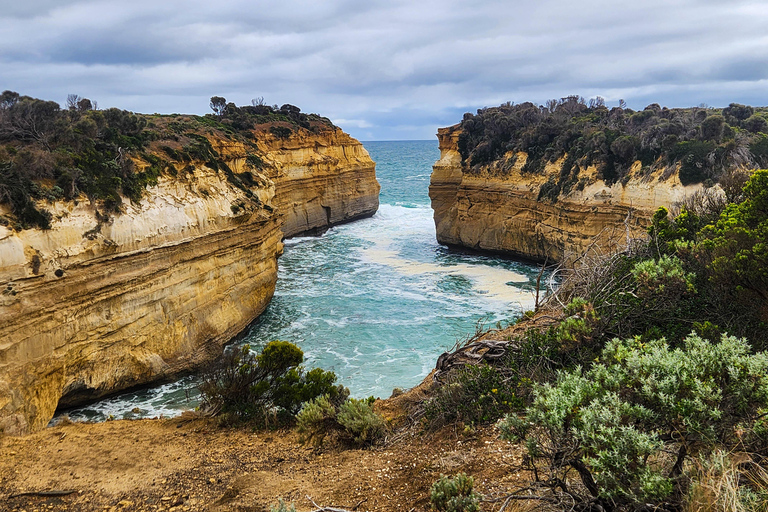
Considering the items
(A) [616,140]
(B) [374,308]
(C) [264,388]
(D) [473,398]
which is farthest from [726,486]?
(A) [616,140]

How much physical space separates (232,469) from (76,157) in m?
9.95

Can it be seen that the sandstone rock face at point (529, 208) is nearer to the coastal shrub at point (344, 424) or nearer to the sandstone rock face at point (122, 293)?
the sandstone rock face at point (122, 293)

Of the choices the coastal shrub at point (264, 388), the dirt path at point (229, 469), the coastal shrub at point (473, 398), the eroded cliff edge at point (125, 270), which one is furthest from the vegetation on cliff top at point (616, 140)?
the eroded cliff edge at point (125, 270)

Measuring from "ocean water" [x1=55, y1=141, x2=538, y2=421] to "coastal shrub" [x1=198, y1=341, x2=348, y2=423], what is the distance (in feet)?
10.4

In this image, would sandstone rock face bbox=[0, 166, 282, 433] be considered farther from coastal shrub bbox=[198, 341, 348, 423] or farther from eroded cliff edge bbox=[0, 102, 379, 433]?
coastal shrub bbox=[198, 341, 348, 423]

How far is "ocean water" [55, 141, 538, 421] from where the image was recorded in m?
13.6

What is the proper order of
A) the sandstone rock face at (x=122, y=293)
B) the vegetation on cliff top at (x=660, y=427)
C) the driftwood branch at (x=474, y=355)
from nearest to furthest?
the vegetation on cliff top at (x=660, y=427) < the driftwood branch at (x=474, y=355) < the sandstone rock face at (x=122, y=293)

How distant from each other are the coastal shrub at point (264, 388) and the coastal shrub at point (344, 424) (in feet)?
3.22

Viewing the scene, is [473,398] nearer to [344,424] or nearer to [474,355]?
[474,355]

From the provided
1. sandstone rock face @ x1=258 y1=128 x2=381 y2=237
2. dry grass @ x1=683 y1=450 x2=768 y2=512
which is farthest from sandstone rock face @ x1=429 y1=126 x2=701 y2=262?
dry grass @ x1=683 y1=450 x2=768 y2=512

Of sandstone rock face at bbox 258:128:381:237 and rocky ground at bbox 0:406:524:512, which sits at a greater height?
sandstone rock face at bbox 258:128:381:237

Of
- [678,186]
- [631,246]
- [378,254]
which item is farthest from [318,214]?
[631,246]

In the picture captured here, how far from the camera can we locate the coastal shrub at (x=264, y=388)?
8422 mm

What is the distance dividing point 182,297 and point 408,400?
26.2ft
